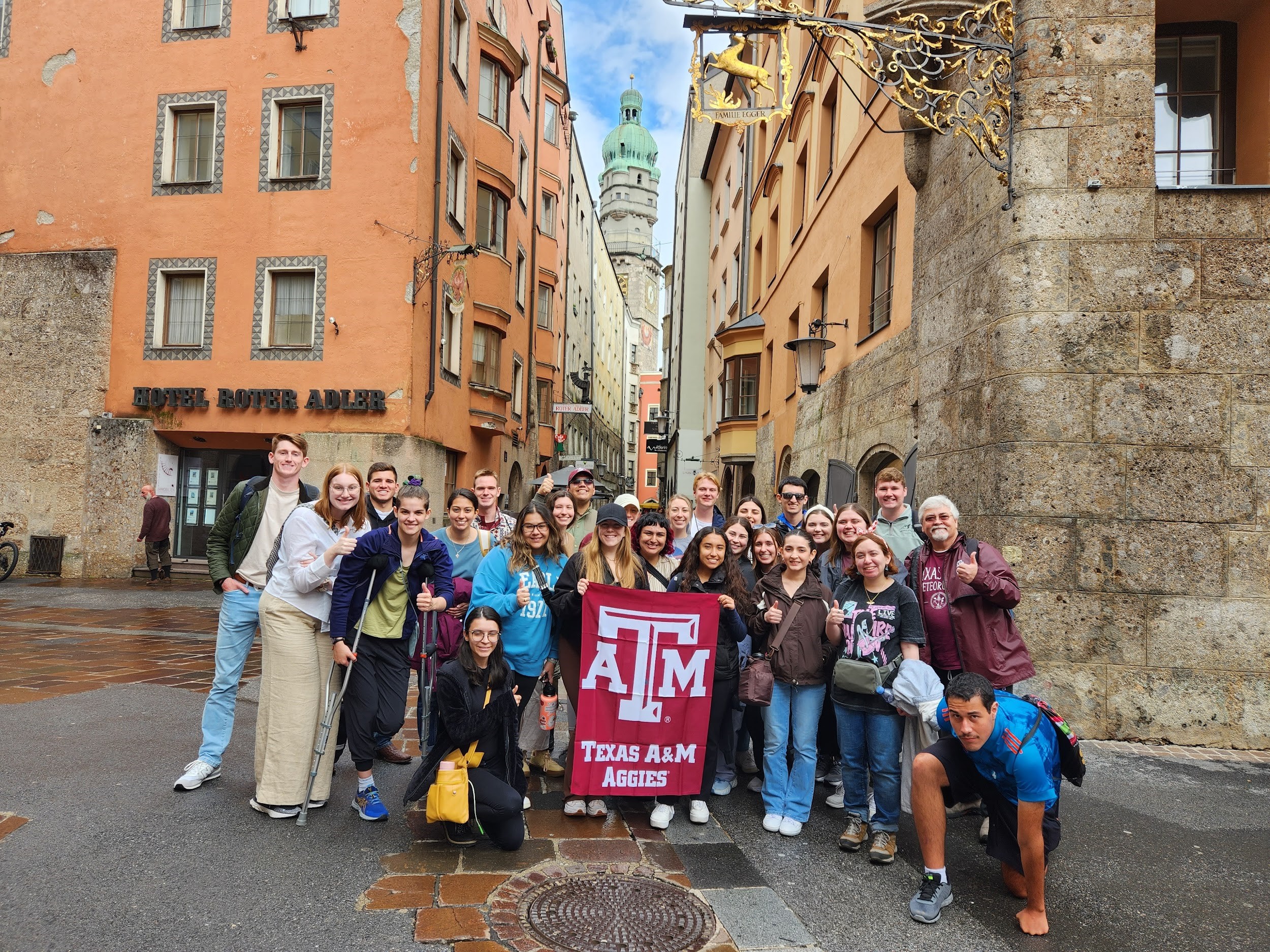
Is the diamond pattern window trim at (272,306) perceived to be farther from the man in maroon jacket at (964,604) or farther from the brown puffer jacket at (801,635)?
the man in maroon jacket at (964,604)

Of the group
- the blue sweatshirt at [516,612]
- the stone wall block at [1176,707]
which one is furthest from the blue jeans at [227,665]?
the stone wall block at [1176,707]

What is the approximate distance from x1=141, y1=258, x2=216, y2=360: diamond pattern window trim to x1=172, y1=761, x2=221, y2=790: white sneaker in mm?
13920

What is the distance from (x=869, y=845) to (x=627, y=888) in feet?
4.70

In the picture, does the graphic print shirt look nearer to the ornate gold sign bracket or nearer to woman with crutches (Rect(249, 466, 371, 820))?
woman with crutches (Rect(249, 466, 371, 820))

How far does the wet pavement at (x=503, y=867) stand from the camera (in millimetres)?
3471

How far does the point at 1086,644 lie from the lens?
22.2 ft

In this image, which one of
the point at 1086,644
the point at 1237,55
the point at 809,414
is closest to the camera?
the point at 1086,644

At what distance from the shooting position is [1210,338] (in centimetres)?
678

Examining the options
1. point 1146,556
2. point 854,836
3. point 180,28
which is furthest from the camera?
point 180,28

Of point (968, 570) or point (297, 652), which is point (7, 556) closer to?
point (297, 652)

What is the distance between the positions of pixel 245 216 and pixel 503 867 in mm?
16599

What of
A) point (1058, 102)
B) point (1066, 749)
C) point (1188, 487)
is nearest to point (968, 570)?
point (1066, 749)

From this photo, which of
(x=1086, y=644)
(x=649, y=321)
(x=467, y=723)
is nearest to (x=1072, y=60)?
(x=1086, y=644)

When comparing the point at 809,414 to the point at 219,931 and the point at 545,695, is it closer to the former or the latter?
the point at 545,695
